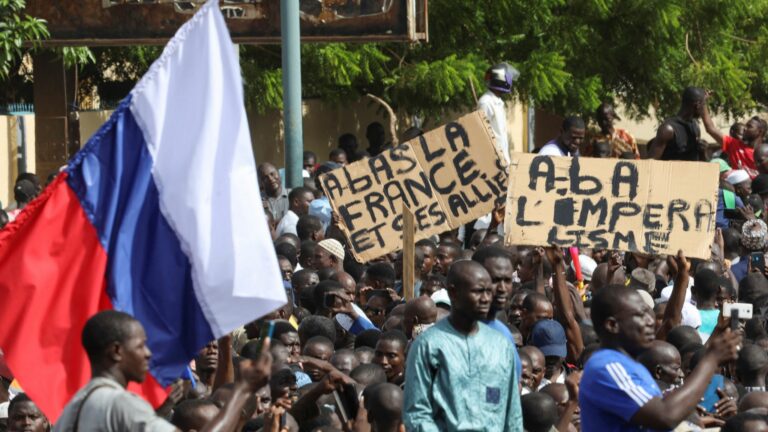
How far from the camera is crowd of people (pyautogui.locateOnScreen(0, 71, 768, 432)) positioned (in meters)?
6.02

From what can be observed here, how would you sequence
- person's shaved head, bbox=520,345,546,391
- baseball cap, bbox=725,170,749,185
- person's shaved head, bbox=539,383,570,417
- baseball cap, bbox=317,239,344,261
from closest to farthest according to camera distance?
person's shaved head, bbox=539,383,570,417 < person's shaved head, bbox=520,345,546,391 < baseball cap, bbox=317,239,344,261 < baseball cap, bbox=725,170,749,185

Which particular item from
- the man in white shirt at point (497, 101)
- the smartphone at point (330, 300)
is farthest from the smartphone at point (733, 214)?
the smartphone at point (330, 300)

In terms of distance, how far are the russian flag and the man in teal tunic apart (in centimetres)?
82

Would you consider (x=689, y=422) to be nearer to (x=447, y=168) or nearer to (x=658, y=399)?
(x=658, y=399)

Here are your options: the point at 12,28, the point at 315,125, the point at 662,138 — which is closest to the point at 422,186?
the point at 662,138

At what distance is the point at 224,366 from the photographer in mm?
7812

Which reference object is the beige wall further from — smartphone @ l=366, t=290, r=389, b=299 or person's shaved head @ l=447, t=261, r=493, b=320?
person's shaved head @ l=447, t=261, r=493, b=320

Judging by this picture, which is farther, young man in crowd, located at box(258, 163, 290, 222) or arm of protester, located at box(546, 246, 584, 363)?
young man in crowd, located at box(258, 163, 290, 222)

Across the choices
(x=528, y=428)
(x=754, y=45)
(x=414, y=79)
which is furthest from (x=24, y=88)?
(x=528, y=428)

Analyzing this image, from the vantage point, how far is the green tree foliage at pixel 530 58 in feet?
63.2

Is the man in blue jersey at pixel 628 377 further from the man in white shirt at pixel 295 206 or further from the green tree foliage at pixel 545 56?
the green tree foliage at pixel 545 56

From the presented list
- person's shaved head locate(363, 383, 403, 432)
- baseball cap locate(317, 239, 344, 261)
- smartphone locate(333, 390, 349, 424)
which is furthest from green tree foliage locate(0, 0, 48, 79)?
person's shaved head locate(363, 383, 403, 432)

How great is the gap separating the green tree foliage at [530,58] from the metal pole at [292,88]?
3.68 metres

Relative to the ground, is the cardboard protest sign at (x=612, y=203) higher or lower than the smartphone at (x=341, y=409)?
higher
